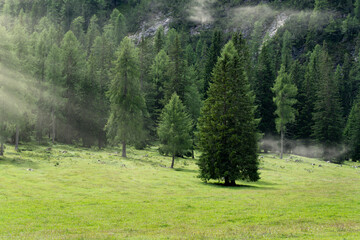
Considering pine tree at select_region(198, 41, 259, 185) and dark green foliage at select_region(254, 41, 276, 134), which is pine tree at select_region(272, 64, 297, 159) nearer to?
dark green foliage at select_region(254, 41, 276, 134)

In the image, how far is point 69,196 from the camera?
24.3 m

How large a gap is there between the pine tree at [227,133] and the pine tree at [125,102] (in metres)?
16.7

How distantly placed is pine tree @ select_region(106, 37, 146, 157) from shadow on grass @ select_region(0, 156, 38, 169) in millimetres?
15488

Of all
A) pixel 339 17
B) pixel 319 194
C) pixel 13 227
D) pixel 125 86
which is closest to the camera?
pixel 13 227

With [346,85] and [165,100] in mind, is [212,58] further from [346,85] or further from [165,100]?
[346,85]

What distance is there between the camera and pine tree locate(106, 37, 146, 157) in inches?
2066

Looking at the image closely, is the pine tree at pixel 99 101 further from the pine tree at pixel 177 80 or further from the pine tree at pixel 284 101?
the pine tree at pixel 284 101

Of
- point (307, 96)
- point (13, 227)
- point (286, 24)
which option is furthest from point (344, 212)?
point (286, 24)

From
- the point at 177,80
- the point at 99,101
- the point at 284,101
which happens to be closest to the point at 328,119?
the point at 284,101

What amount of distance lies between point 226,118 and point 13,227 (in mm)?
25877

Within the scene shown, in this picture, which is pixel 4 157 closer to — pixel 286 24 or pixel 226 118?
pixel 226 118

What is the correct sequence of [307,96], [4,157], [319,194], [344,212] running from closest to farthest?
[344,212] → [319,194] → [4,157] → [307,96]

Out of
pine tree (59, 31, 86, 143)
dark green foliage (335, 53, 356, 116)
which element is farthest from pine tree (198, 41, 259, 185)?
dark green foliage (335, 53, 356, 116)

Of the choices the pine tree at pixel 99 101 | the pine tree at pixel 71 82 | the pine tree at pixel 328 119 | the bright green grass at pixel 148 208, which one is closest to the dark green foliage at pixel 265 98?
the pine tree at pixel 328 119
